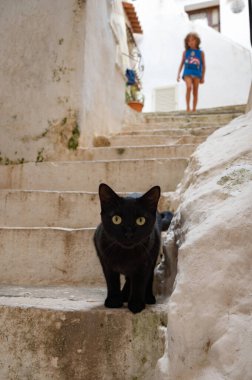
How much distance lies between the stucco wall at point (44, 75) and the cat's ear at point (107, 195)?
75.6 inches

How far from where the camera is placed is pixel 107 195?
1.43 metres

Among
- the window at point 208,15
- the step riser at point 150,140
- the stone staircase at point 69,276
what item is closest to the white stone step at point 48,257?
the stone staircase at point 69,276

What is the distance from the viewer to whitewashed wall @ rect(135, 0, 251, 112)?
934 centimetres

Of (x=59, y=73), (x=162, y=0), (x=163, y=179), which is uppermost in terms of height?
(x=162, y=0)

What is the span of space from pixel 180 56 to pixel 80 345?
33.1 ft

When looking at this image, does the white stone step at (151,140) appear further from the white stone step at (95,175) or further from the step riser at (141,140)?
the white stone step at (95,175)

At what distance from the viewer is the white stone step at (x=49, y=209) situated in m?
2.31

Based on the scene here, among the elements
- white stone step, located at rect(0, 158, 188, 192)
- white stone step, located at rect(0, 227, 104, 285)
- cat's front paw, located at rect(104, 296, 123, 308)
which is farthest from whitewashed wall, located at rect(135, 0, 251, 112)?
cat's front paw, located at rect(104, 296, 123, 308)

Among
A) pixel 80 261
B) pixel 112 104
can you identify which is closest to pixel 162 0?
pixel 112 104

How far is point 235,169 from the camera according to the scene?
1.28m

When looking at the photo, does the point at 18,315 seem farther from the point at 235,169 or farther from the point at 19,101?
the point at 19,101

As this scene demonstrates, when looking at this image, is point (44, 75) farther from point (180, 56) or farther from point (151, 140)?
point (180, 56)

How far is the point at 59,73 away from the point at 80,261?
2.11m

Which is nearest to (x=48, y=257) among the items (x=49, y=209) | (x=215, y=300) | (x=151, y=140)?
(x=49, y=209)
